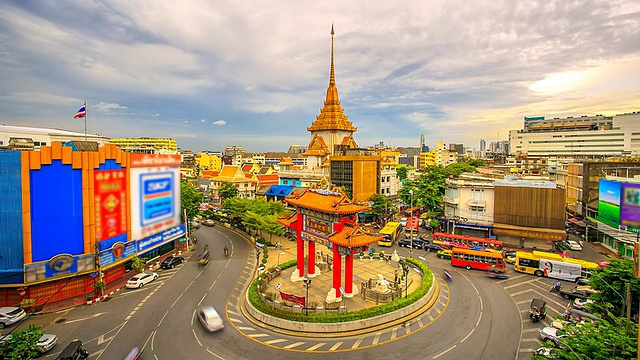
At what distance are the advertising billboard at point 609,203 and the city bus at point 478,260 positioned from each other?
17.6 metres

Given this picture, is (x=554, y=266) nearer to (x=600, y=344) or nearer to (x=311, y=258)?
(x=600, y=344)

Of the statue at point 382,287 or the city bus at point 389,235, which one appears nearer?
the statue at point 382,287

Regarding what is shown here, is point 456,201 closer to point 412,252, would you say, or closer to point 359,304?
point 412,252

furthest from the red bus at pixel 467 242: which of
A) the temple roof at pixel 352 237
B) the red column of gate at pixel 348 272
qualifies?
the temple roof at pixel 352 237

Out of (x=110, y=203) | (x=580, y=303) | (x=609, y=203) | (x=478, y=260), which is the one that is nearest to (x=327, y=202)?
(x=110, y=203)

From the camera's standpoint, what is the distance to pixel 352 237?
27.5 m

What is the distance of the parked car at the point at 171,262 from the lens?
39281 mm

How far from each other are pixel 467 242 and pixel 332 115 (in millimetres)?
44010

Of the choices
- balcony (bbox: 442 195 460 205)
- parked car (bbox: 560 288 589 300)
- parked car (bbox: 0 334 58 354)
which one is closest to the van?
parked car (bbox: 0 334 58 354)

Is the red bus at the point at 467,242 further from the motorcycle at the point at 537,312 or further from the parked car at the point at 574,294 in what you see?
the motorcycle at the point at 537,312

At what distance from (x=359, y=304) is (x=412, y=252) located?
65.3 feet

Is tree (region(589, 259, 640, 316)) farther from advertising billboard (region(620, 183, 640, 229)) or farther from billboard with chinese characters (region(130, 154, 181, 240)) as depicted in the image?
billboard with chinese characters (region(130, 154, 181, 240))

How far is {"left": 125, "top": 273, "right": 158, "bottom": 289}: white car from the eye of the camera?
108 feet

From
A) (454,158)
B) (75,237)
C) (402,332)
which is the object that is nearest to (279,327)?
(402,332)
